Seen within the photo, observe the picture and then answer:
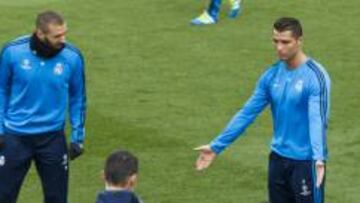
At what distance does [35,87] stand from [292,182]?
7.92 ft

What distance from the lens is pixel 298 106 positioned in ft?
28.2

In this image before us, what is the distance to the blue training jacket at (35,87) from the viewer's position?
9242mm

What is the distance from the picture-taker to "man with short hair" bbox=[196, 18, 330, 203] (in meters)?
8.45

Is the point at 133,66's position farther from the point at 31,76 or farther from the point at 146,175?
the point at 31,76

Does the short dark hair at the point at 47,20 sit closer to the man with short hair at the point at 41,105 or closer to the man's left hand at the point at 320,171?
the man with short hair at the point at 41,105

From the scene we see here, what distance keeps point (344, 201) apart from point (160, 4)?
32.5 ft

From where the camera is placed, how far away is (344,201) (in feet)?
37.0

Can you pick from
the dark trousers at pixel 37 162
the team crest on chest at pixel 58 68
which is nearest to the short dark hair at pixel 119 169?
the team crest on chest at pixel 58 68

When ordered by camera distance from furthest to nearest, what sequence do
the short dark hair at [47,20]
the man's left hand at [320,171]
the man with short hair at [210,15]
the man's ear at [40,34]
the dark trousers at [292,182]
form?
the man with short hair at [210,15]
the man's ear at [40,34]
the short dark hair at [47,20]
the dark trousers at [292,182]
the man's left hand at [320,171]

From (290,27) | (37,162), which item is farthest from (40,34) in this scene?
(290,27)

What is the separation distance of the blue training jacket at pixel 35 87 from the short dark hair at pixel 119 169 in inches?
99.2

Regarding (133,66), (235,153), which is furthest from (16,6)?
(235,153)

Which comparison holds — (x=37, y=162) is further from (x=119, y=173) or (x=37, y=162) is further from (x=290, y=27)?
(x=119, y=173)

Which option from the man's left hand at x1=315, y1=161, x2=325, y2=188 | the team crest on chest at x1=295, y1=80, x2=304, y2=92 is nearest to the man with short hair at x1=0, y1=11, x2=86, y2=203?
the team crest on chest at x1=295, y1=80, x2=304, y2=92
